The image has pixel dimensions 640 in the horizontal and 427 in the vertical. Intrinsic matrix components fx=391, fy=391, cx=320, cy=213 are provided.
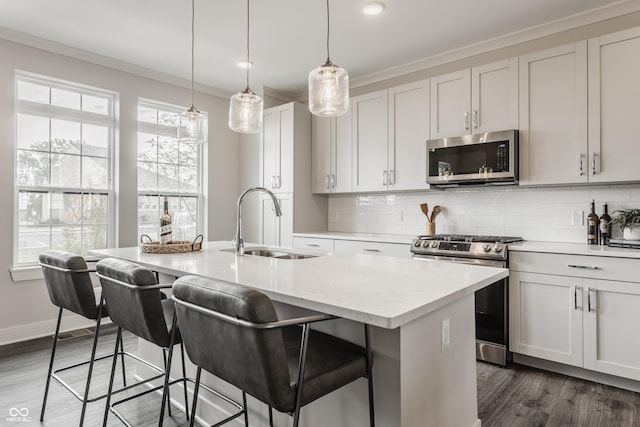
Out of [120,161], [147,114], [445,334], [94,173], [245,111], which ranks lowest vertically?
[445,334]

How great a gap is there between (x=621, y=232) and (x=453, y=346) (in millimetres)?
2117

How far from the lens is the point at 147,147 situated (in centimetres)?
432

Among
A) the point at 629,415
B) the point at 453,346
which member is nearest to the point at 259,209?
the point at 453,346

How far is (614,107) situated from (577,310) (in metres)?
1.44

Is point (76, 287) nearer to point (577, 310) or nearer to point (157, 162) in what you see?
point (157, 162)

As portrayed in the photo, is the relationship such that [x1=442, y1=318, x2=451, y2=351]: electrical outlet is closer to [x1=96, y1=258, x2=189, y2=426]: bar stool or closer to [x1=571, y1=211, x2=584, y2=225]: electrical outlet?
[x1=96, y1=258, x2=189, y2=426]: bar stool

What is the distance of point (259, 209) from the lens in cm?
Result: 478

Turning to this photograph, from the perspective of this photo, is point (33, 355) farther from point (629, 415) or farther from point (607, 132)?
point (607, 132)

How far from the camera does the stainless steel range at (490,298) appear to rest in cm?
292

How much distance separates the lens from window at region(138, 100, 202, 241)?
4277 mm

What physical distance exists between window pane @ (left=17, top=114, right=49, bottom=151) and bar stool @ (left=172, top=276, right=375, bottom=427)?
3192mm

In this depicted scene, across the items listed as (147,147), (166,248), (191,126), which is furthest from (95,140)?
(166,248)

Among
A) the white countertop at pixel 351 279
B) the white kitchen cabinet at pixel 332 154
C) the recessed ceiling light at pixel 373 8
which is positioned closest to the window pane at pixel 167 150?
Answer: the white kitchen cabinet at pixel 332 154

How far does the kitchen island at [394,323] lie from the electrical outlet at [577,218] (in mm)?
1797
